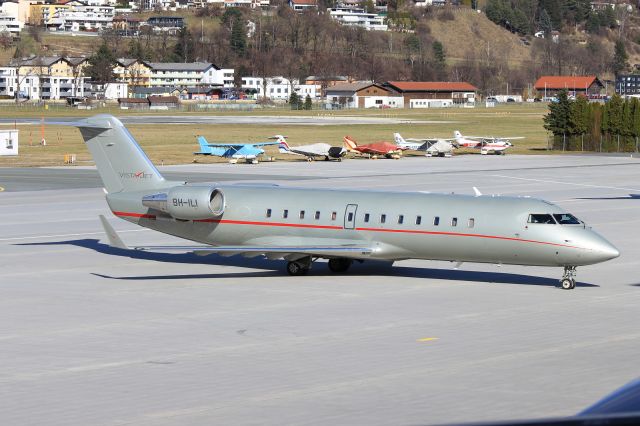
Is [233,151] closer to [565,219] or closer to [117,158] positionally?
[117,158]

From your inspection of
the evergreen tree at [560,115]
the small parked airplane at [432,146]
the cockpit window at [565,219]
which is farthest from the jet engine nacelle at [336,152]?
the cockpit window at [565,219]

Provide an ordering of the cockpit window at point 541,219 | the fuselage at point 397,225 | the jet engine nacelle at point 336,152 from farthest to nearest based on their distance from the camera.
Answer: the jet engine nacelle at point 336,152 < the cockpit window at point 541,219 < the fuselage at point 397,225

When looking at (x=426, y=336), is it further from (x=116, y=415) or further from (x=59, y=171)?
(x=59, y=171)

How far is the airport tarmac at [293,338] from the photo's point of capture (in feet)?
65.1

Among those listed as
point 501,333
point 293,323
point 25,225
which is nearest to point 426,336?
point 501,333

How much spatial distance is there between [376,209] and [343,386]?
46.2ft

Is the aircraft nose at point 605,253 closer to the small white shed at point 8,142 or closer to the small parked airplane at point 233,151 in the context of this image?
the small parked airplane at point 233,151

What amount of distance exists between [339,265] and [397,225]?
340 cm

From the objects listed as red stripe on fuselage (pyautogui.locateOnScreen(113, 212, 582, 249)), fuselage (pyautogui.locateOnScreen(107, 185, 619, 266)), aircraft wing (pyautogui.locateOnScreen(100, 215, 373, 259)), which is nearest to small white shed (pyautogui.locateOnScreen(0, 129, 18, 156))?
red stripe on fuselage (pyautogui.locateOnScreen(113, 212, 582, 249))

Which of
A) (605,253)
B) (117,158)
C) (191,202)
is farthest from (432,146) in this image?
(605,253)

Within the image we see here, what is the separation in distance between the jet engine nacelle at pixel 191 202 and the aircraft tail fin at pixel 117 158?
5.71 ft

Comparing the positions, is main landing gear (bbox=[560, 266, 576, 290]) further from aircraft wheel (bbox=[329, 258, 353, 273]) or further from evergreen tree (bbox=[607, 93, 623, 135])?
evergreen tree (bbox=[607, 93, 623, 135])

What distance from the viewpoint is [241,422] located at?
18.6 meters

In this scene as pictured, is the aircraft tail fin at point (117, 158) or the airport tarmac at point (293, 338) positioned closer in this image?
the airport tarmac at point (293, 338)
